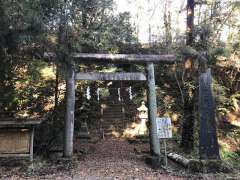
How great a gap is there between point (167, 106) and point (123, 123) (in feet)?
8.45

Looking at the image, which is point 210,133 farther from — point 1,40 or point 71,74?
point 1,40

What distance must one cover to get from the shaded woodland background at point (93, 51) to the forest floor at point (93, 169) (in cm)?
134

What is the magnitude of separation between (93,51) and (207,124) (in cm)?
499

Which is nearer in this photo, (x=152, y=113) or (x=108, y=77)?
(x=108, y=77)

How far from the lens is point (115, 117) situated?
17.8 metres

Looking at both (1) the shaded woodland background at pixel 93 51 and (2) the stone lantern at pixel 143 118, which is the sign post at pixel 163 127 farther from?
(2) the stone lantern at pixel 143 118

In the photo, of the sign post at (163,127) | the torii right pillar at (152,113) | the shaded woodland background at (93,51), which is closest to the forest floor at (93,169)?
the torii right pillar at (152,113)

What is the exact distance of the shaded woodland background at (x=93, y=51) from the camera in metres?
9.59

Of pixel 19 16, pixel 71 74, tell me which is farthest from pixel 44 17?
pixel 71 74

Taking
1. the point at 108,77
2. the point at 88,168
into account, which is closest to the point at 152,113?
the point at 108,77

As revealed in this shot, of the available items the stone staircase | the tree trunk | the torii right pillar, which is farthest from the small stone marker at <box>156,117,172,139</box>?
the stone staircase

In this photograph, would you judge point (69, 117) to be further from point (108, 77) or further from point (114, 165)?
point (114, 165)

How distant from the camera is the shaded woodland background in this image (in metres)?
9.59

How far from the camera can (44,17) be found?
31.3 ft
